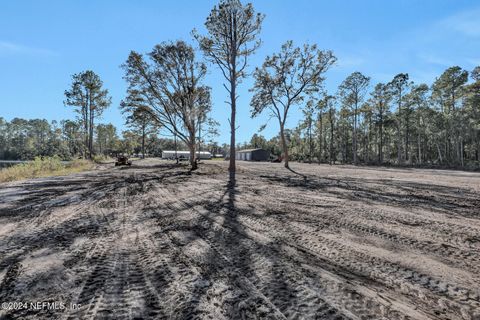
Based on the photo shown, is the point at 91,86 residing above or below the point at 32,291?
above

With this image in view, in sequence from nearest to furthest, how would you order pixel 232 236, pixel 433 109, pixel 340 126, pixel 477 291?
pixel 477 291, pixel 232 236, pixel 433 109, pixel 340 126

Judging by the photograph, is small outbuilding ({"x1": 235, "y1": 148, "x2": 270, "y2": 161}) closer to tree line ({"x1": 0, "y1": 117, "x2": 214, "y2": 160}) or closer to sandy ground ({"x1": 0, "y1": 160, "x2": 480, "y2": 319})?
tree line ({"x1": 0, "y1": 117, "x2": 214, "y2": 160})

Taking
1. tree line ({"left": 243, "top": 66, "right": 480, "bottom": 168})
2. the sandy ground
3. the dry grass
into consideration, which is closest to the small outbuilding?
tree line ({"left": 243, "top": 66, "right": 480, "bottom": 168})

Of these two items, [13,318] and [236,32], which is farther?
[236,32]

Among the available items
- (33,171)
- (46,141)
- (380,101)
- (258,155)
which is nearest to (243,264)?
(33,171)

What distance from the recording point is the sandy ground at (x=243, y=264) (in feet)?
7.39

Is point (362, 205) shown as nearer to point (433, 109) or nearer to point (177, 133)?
point (177, 133)

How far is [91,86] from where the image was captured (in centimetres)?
4047

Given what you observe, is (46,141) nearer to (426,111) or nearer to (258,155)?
(258,155)

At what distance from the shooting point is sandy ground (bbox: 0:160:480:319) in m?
2.25

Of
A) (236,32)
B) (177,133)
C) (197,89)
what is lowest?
(177,133)

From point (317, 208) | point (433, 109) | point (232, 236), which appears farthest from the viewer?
point (433, 109)

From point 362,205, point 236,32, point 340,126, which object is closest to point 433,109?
point 340,126

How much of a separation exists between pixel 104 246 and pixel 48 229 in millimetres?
1774
